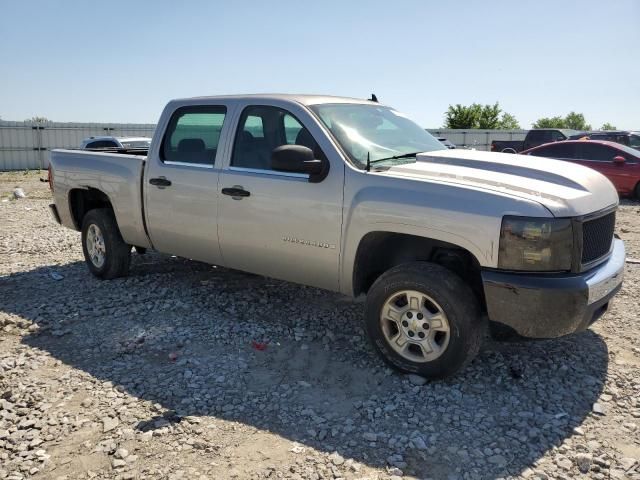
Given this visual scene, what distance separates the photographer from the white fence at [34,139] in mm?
24141

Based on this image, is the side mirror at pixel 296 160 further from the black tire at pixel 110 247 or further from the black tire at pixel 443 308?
the black tire at pixel 110 247

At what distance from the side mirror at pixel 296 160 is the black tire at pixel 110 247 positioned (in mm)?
2892

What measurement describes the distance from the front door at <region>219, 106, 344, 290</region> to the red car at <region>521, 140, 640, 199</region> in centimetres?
1045

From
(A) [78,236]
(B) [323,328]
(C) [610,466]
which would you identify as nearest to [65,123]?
(A) [78,236]

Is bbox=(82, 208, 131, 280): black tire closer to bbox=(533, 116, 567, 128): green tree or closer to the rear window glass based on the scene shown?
the rear window glass

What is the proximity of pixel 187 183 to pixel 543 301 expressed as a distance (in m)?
3.23

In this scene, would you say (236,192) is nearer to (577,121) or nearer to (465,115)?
(465,115)

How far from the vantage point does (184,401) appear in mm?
3801

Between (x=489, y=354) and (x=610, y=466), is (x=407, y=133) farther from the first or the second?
(x=610, y=466)

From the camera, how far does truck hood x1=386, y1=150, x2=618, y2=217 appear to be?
11.8ft

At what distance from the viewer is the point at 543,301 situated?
3.47 metres

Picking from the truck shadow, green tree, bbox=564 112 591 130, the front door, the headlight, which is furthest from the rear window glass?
green tree, bbox=564 112 591 130

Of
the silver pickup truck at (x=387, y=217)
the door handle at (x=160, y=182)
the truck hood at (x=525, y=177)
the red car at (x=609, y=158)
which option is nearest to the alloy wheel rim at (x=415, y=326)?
the silver pickup truck at (x=387, y=217)

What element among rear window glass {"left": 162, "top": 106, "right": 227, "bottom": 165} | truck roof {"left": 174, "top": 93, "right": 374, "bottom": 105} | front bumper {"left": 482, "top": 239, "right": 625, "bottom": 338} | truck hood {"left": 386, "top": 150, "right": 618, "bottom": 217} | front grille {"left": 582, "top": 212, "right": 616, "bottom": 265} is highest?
truck roof {"left": 174, "top": 93, "right": 374, "bottom": 105}
